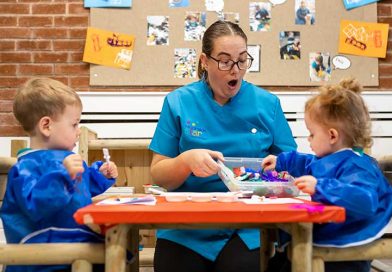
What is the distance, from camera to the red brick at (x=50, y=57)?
2980 mm

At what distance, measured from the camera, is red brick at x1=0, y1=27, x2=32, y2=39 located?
2967mm

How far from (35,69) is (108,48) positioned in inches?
18.2

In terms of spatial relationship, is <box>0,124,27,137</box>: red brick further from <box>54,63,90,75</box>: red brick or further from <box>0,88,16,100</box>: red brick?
<box>54,63,90,75</box>: red brick

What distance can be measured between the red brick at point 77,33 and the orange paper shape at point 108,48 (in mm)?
45

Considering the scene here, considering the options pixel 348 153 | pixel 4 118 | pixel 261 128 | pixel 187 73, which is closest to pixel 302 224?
pixel 348 153

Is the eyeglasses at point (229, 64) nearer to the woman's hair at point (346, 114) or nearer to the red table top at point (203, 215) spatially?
the woman's hair at point (346, 114)

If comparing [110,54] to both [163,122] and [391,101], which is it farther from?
[391,101]

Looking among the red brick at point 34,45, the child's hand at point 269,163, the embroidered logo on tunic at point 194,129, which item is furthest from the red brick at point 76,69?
the child's hand at point 269,163

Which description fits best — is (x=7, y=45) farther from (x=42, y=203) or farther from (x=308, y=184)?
(x=308, y=184)

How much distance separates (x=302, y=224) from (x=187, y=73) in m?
2.12

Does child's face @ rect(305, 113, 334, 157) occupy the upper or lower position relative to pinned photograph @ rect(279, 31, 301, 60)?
lower

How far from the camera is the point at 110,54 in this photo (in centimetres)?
296

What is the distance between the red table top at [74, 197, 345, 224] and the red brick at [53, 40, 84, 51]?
7.34ft

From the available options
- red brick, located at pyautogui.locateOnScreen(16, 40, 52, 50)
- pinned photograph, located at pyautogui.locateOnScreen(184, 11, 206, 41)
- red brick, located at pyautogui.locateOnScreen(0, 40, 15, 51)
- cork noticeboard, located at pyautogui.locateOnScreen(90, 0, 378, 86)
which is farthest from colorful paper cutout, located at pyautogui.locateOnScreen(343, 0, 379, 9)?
red brick, located at pyautogui.locateOnScreen(0, 40, 15, 51)
